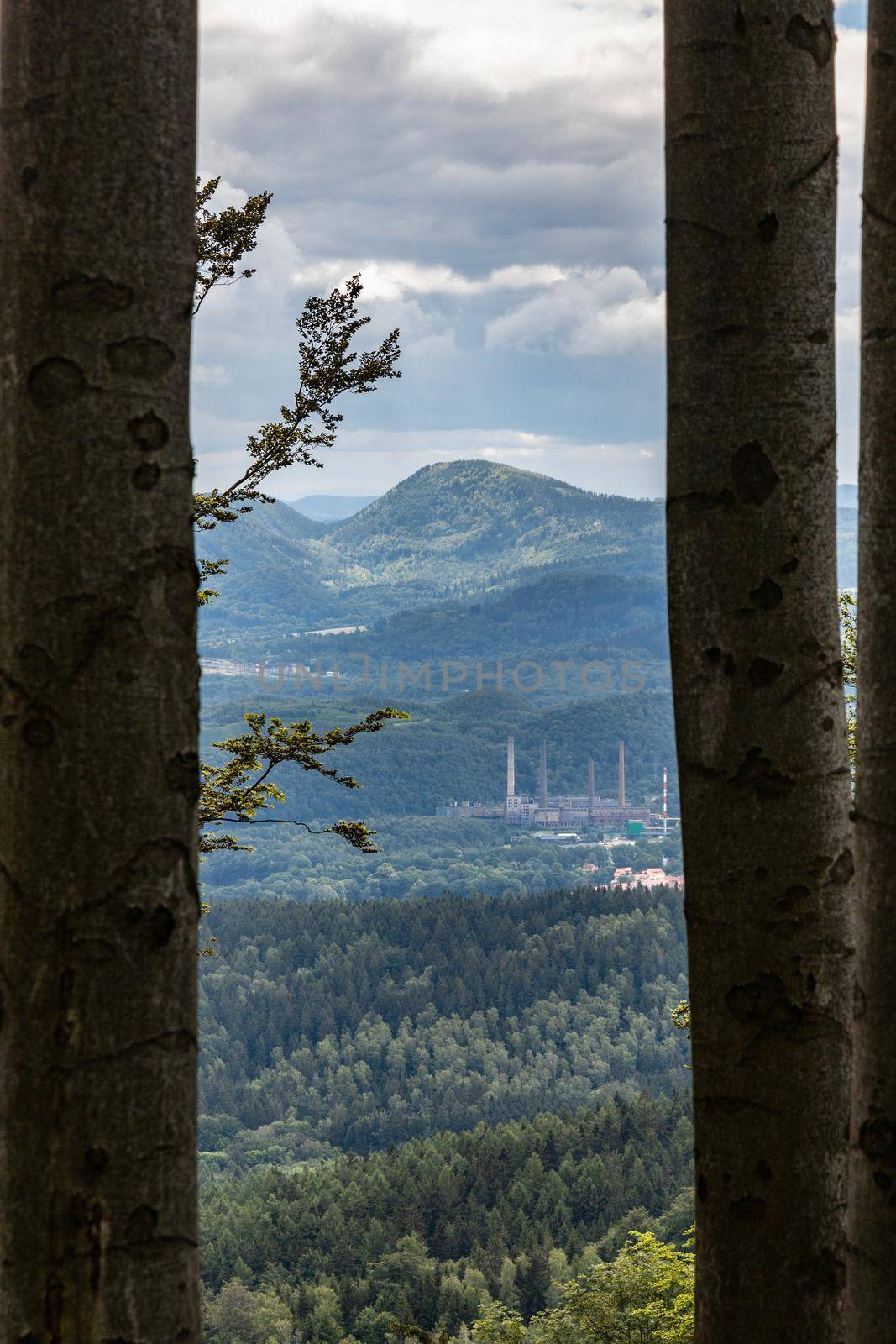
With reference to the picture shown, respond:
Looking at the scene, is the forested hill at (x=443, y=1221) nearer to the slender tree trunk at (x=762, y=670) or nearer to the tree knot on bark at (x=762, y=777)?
the slender tree trunk at (x=762, y=670)

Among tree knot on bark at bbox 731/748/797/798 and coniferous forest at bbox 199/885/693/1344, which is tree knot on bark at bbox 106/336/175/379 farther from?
coniferous forest at bbox 199/885/693/1344

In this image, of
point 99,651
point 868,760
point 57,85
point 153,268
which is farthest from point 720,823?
point 57,85

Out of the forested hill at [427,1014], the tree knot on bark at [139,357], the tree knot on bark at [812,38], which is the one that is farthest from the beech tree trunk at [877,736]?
the forested hill at [427,1014]

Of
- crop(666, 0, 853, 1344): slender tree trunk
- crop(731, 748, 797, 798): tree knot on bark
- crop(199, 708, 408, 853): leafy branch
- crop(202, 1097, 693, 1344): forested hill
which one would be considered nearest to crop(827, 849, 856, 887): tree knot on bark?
crop(666, 0, 853, 1344): slender tree trunk

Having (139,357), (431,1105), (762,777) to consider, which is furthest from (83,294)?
(431,1105)

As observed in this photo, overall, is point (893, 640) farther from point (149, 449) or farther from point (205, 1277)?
point (205, 1277)

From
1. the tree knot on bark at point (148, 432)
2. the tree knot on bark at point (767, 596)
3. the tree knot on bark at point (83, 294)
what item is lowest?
the tree knot on bark at point (767, 596)

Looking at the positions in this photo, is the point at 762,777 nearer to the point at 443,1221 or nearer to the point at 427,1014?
the point at 443,1221
